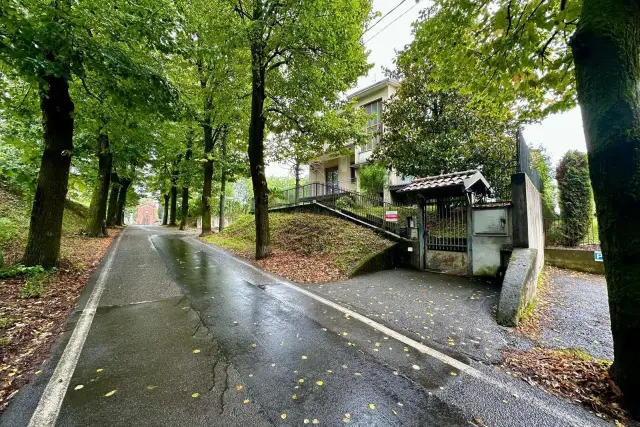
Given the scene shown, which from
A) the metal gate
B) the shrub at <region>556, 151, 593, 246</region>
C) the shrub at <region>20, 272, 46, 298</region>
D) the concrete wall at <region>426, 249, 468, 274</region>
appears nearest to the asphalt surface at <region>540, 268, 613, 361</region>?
the concrete wall at <region>426, 249, 468, 274</region>

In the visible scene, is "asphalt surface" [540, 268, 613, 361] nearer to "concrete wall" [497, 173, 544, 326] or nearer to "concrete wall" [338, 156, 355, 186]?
"concrete wall" [497, 173, 544, 326]

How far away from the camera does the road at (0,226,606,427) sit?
237 cm

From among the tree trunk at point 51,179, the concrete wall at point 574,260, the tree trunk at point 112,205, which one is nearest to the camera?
the tree trunk at point 51,179

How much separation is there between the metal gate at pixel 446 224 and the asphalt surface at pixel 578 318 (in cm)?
245

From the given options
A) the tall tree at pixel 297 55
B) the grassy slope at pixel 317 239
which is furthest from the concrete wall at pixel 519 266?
the tall tree at pixel 297 55

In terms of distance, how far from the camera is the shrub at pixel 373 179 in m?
17.2

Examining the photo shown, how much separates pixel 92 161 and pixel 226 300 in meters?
15.2

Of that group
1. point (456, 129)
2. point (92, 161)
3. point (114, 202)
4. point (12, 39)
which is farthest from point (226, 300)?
point (114, 202)

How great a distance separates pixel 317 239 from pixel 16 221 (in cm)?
1187

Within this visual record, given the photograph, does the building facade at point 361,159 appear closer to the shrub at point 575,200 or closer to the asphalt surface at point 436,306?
the shrub at point 575,200

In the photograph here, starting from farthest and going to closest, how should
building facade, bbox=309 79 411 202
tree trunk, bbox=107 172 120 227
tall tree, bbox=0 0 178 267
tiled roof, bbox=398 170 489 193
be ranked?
1. tree trunk, bbox=107 172 120 227
2. building facade, bbox=309 79 411 202
3. tiled roof, bbox=398 170 489 193
4. tall tree, bbox=0 0 178 267

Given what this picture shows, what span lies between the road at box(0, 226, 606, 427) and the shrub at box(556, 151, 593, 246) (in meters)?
11.8

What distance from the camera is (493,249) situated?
7.23 m

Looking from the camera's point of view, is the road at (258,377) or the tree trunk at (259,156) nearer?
the road at (258,377)
